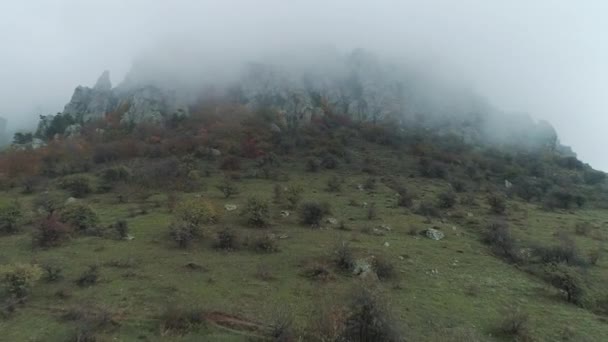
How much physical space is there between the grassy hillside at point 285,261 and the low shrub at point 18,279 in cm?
17

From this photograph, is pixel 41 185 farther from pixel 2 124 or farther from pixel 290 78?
pixel 2 124

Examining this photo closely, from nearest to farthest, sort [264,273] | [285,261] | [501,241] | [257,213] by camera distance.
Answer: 1. [264,273]
2. [285,261]
3. [501,241]
4. [257,213]

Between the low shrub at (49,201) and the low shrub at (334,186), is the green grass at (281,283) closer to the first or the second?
the low shrub at (49,201)

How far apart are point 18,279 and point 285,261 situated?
1670 centimetres

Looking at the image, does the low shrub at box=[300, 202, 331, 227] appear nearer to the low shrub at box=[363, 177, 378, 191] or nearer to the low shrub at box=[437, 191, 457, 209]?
the low shrub at box=[437, 191, 457, 209]

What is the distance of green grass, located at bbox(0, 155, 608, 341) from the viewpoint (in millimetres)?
20844

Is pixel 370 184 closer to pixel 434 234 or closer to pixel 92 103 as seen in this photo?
pixel 434 234

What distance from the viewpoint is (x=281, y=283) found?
25938 millimetres

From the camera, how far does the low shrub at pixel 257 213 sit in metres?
39.0

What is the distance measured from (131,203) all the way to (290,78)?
100782mm

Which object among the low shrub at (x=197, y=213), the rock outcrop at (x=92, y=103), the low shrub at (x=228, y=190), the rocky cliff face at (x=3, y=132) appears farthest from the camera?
the rocky cliff face at (x=3, y=132)

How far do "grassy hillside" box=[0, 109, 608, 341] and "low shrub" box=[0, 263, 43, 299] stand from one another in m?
0.17

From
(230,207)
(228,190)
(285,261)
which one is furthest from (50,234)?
(228,190)

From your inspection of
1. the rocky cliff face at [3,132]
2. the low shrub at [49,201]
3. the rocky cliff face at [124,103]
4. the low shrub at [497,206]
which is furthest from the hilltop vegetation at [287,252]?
the rocky cliff face at [3,132]
